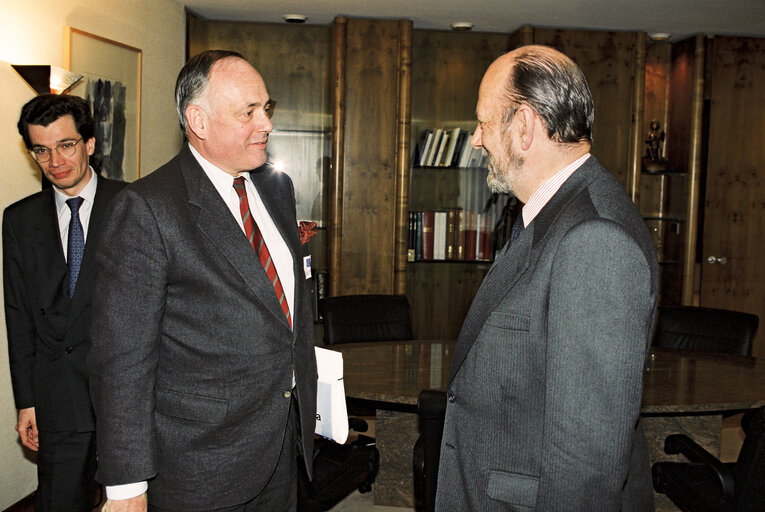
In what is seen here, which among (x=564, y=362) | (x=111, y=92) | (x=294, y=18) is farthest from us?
(x=294, y=18)

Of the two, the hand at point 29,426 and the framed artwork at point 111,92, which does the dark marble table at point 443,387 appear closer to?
the hand at point 29,426

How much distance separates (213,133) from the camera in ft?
5.79

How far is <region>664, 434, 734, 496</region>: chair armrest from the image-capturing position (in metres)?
2.62

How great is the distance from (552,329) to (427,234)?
459 cm

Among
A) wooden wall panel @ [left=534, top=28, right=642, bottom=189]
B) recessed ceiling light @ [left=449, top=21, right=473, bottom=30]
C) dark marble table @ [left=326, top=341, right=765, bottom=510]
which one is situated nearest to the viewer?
dark marble table @ [left=326, top=341, right=765, bottom=510]

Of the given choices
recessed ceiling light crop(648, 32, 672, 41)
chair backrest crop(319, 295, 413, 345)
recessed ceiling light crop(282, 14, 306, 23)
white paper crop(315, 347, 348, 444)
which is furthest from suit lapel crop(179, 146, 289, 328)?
recessed ceiling light crop(648, 32, 672, 41)

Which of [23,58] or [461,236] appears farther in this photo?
[461,236]

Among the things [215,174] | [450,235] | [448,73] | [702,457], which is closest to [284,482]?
[215,174]

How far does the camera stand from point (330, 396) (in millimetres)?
2012

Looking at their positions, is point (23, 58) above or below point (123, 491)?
above

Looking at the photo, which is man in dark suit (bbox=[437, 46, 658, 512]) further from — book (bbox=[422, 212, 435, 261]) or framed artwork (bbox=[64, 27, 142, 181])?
book (bbox=[422, 212, 435, 261])

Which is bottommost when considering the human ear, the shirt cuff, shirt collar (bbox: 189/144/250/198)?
the shirt cuff

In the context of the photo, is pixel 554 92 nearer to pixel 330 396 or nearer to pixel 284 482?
pixel 330 396

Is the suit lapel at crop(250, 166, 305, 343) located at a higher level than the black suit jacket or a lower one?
higher
